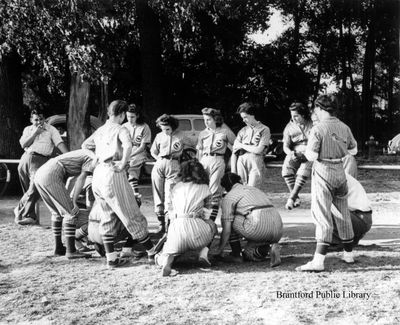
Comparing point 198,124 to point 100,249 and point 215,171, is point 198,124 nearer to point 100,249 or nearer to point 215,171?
point 215,171

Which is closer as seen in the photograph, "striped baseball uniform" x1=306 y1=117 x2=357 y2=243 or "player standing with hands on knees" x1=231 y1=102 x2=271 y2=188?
"striped baseball uniform" x1=306 y1=117 x2=357 y2=243

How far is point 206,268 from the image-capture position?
5.88 metres

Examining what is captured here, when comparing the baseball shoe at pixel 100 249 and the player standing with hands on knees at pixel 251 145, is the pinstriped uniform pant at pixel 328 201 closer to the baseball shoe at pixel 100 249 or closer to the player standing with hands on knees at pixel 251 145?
the player standing with hands on knees at pixel 251 145

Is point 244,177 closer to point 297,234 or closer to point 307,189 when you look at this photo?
point 297,234

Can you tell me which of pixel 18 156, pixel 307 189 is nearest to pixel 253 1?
pixel 307 189

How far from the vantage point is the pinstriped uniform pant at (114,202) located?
607 cm

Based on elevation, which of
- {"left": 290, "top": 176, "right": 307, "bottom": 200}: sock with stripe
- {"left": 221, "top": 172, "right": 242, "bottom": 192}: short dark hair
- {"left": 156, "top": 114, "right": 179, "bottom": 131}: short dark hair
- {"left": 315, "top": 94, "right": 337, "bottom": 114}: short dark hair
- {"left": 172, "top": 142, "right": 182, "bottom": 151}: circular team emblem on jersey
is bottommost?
{"left": 290, "top": 176, "right": 307, "bottom": 200}: sock with stripe

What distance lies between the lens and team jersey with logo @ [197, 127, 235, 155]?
7.59m

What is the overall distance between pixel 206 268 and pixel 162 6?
8519mm

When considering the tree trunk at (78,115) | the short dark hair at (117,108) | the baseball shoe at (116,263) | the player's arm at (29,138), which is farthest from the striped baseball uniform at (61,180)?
the tree trunk at (78,115)

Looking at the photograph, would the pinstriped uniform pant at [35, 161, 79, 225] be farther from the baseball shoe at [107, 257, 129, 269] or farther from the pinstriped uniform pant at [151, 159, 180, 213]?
the pinstriped uniform pant at [151, 159, 180, 213]

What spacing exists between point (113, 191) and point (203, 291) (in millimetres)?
1630

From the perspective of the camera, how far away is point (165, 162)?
7855 millimetres

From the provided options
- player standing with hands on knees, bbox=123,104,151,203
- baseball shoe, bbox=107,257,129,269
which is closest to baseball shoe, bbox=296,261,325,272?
baseball shoe, bbox=107,257,129,269
